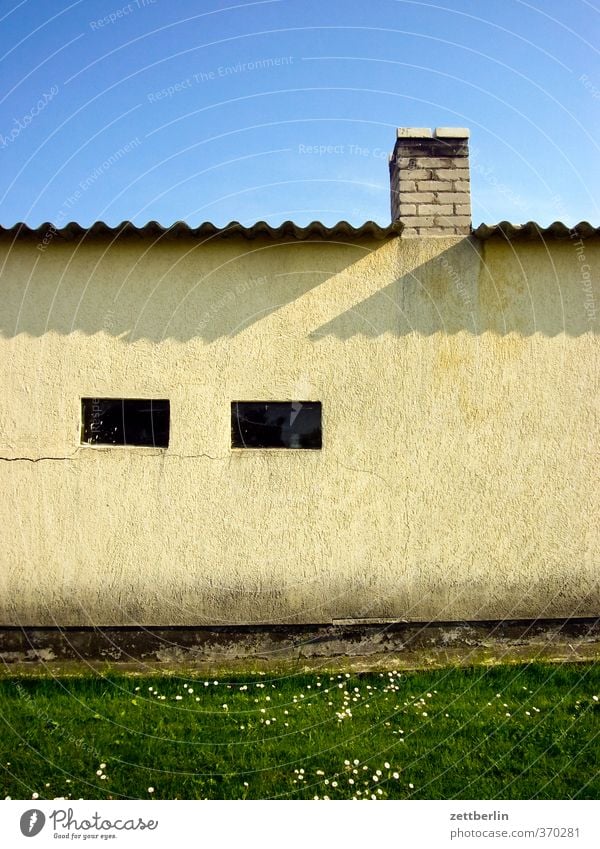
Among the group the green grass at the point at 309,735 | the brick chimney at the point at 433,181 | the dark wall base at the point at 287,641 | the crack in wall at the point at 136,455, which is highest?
the brick chimney at the point at 433,181

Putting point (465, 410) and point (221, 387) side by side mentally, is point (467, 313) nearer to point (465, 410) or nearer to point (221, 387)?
point (465, 410)

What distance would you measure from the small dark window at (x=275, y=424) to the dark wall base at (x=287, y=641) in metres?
1.60

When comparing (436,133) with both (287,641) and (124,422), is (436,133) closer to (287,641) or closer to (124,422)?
(124,422)

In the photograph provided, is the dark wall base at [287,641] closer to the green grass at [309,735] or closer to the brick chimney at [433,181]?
the green grass at [309,735]

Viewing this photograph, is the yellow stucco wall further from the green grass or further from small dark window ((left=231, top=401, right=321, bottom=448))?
the green grass

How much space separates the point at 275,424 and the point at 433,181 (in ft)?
8.80

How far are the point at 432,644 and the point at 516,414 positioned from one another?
7.08ft

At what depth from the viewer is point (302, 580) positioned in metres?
5.10

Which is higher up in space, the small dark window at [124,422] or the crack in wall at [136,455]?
the small dark window at [124,422]

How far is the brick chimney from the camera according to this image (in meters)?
5.37

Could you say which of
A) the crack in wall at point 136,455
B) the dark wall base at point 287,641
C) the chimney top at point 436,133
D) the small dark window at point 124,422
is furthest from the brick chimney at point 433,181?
the dark wall base at point 287,641

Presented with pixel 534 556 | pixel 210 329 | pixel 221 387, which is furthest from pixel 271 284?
pixel 534 556

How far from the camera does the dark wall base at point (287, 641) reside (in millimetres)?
5016

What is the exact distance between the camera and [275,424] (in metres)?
5.28
